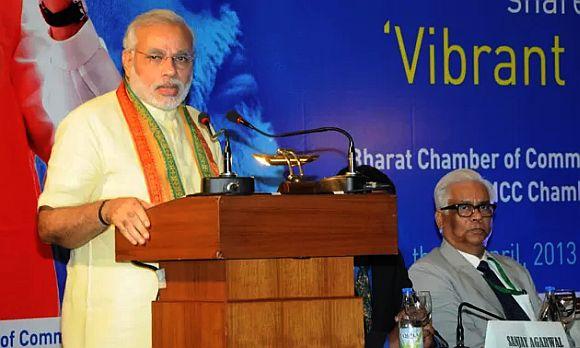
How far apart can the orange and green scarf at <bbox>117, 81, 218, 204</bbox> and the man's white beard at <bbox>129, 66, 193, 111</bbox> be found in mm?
36

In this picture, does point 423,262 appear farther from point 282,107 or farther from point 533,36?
point 533,36

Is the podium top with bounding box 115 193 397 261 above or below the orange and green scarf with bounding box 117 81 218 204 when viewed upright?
below

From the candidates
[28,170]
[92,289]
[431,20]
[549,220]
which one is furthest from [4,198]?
[549,220]

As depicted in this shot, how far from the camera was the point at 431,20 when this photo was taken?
248 inches

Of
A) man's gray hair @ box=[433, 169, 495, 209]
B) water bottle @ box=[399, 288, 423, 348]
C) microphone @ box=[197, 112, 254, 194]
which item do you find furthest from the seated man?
microphone @ box=[197, 112, 254, 194]

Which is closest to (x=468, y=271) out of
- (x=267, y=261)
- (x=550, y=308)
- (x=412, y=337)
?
(x=550, y=308)

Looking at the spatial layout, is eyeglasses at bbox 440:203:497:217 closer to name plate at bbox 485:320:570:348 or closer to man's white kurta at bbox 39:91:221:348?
name plate at bbox 485:320:570:348

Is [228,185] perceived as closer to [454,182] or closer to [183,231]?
[183,231]

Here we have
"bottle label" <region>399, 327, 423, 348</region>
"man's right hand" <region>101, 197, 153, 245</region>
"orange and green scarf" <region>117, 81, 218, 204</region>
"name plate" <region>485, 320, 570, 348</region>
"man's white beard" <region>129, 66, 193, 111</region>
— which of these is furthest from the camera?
"name plate" <region>485, 320, 570, 348</region>

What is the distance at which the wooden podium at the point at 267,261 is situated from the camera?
283 cm

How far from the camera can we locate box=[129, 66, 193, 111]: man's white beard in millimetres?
3931

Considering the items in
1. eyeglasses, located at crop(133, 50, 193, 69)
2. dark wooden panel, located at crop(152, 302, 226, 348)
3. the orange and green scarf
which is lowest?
dark wooden panel, located at crop(152, 302, 226, 348)

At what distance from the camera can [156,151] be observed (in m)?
3.90

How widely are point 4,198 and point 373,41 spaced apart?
90.2 inches
